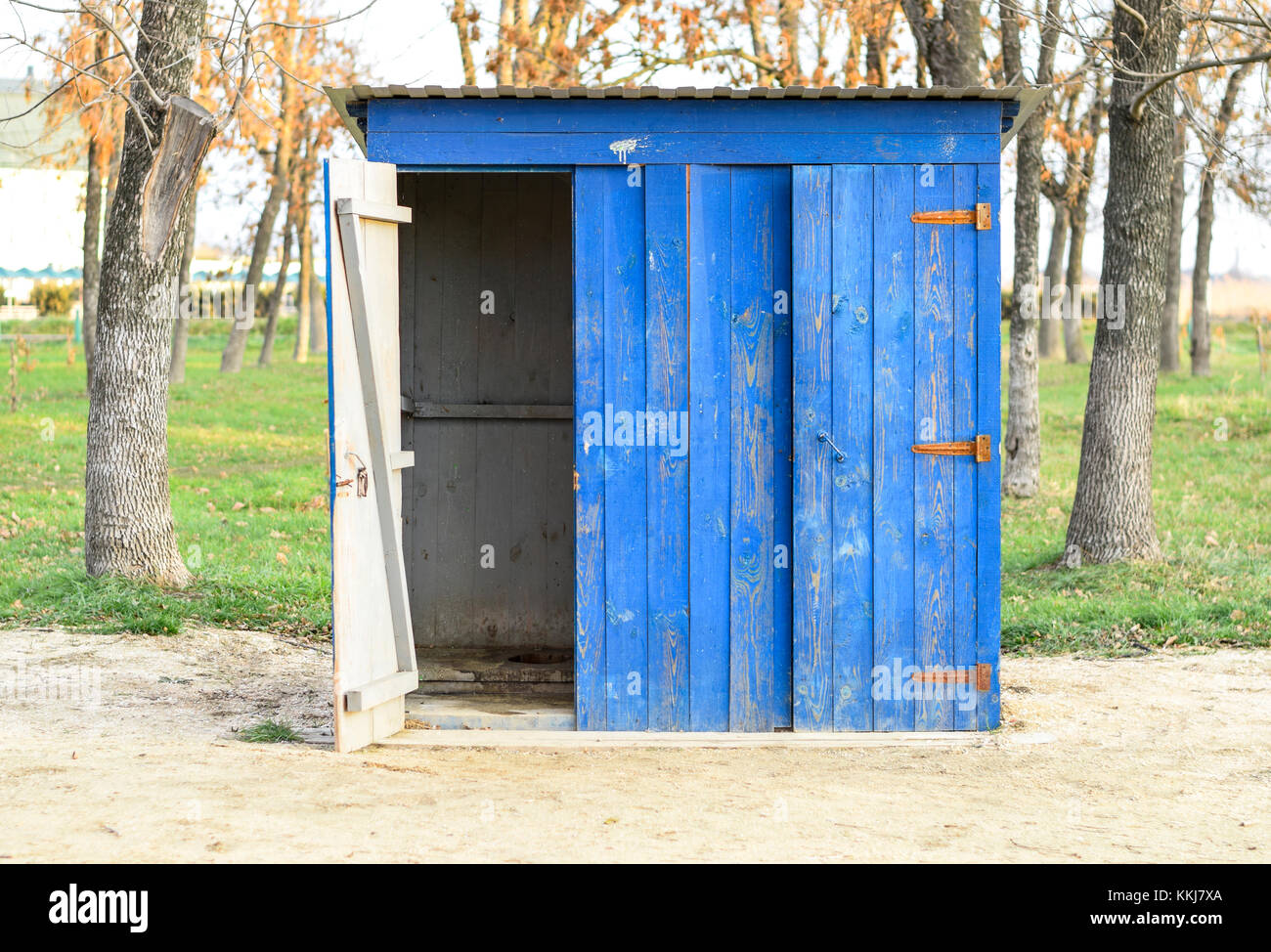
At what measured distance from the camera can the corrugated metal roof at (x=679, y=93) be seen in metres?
5.92

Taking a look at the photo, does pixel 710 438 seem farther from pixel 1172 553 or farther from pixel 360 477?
pixel 1172 553

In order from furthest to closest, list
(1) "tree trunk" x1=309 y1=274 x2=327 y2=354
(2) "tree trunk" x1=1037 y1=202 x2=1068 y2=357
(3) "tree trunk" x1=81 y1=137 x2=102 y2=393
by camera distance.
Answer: (1) "tree trunk" x1=309 y1=274 x2=327 y2=354
(2) "tree trunk" x1=1037 y1=202 x2=1068 y2=357
(3) "tree trunk" x1=81 y1=137 x2=102 y2=393

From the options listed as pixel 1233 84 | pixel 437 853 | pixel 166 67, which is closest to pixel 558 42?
pixel 166 67

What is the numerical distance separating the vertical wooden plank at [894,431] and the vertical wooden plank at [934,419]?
35 millimetres

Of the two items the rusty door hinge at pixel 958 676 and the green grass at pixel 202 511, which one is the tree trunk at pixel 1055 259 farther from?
the rusty door hinge at pixel 958 676

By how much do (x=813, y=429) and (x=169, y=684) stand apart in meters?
3.95

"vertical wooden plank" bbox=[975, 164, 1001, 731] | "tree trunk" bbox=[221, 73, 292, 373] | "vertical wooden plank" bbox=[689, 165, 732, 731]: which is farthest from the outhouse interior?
"tree trunk" bbox=[221, 73, 292, 373]

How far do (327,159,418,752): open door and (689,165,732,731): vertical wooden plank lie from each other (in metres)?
1.39

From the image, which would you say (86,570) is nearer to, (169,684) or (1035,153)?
(169,684)

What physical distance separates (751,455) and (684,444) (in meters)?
0.32

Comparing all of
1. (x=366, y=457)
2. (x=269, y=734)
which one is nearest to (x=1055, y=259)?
(x=366, y=457)

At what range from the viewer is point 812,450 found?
6176mm

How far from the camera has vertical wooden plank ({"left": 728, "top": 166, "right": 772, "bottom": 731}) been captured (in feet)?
20.3

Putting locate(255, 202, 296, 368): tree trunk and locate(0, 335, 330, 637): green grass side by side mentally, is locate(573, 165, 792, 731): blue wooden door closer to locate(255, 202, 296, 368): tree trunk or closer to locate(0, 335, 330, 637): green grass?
locate(0, 335, 330, 637): green grass
